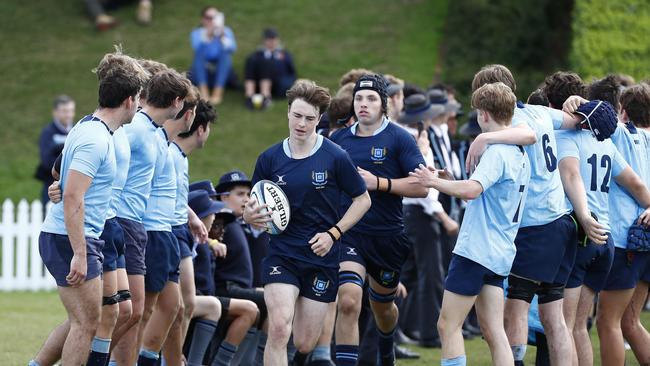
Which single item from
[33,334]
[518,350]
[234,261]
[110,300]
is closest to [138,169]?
[110,300]

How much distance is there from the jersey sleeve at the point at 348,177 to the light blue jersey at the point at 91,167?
169 cm

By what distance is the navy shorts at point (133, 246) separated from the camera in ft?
25.3

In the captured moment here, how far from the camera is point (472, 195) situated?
7227 mm

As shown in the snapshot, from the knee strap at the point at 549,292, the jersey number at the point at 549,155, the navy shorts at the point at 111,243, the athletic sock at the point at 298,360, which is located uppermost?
the jersey number at the point at 549,155

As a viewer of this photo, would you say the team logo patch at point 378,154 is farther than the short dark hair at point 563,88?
Yes

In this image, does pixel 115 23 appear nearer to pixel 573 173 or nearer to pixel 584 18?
pixel 584 18

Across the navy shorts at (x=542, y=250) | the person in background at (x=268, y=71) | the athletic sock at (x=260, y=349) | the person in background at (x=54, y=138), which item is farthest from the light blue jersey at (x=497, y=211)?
the person in background at (x=268, y=71)

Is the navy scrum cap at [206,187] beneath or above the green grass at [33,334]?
above

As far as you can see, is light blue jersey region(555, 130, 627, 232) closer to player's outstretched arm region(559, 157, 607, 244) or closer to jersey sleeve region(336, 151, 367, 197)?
player's outstretched arm region(559, 157, 607, 244)

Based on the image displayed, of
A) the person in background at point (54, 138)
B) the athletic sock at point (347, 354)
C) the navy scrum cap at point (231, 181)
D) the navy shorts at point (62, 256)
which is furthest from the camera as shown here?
the person in background at point (54, 138)

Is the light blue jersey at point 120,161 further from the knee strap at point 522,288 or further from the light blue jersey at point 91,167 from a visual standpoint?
the knee strap at point 522,288

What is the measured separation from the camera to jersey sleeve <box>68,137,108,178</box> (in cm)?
683

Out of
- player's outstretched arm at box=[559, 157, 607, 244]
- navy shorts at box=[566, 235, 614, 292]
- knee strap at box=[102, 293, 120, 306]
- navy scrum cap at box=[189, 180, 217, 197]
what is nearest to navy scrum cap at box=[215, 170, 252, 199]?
navy scrum cap at box=[189, 180, 217, 197]

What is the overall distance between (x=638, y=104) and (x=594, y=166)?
94cm
